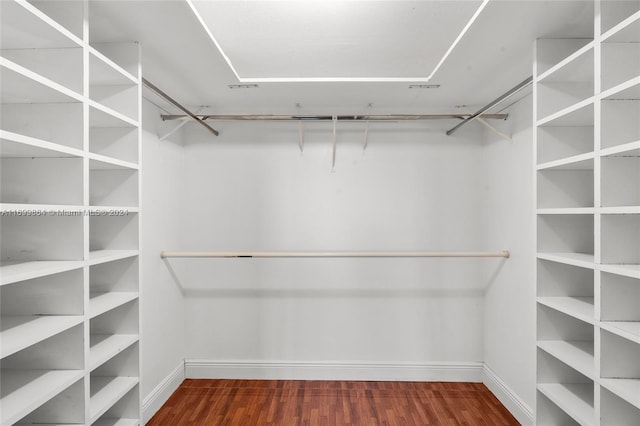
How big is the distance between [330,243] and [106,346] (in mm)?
1898

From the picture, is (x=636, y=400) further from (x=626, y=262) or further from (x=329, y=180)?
(x=329, y=180)

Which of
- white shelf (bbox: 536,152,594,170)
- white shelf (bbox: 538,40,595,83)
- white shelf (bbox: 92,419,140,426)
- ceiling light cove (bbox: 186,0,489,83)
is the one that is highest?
ceiling light cove (bbox: 186,0,489,83)

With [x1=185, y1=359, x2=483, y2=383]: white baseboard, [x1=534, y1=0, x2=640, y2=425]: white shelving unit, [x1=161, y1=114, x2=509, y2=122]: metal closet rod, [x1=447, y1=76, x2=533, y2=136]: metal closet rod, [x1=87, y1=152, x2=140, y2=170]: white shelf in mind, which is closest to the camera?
[x1=534, y1=0, x2=640, y2=425]: white shelving unit

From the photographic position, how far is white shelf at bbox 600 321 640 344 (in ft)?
4.09

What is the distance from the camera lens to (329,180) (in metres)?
3.15

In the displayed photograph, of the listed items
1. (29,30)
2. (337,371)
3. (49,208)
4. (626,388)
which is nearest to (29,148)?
(49,208)

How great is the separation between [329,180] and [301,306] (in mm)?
1195

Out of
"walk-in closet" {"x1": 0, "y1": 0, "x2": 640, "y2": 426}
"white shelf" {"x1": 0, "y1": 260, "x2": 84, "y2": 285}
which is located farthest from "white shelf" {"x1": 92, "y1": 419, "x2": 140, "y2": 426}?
"white shelf" {"x1": 0, "y1": 260, "x2": 84, "y2": 285}

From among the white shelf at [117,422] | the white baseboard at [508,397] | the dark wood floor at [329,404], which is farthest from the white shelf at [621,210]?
the white shelf at [117,422]

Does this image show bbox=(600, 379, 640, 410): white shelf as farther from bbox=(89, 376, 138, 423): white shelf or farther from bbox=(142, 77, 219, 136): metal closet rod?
bbox=(142, 77, 219, 136): metal closet rod

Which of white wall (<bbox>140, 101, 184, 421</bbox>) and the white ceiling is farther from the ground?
the white ceiling

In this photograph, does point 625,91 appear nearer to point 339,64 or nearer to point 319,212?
point 339,64

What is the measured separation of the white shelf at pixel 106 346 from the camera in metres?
1.55

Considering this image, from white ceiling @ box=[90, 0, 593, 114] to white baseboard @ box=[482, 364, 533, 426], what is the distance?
2.29 m
